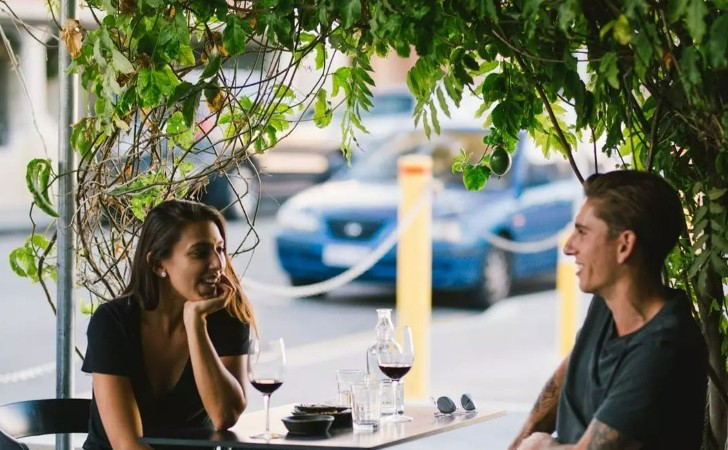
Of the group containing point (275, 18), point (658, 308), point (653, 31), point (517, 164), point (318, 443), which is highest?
point (517, 164)

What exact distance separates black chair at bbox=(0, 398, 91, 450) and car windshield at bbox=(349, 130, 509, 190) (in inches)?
279

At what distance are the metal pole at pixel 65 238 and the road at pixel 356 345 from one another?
2.84 metres

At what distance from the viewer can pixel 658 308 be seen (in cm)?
275

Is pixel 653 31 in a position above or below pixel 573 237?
above

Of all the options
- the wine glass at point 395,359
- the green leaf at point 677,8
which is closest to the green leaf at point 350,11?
the green leaf at point 677,8

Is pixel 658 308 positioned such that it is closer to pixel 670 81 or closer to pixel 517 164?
pixel 670 81

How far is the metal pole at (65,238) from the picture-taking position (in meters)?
3.90

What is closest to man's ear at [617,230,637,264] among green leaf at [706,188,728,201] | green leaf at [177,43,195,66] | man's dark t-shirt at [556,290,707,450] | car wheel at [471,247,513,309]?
man's dark t-shirt at [556,290,707,450]

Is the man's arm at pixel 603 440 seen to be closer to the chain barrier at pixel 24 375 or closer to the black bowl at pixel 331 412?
the black bowl at pixel 331 412

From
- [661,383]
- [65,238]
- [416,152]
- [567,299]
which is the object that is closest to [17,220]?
[416,152]

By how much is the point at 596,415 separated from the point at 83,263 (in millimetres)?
1983

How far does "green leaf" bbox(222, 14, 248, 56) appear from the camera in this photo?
3123 millimetres

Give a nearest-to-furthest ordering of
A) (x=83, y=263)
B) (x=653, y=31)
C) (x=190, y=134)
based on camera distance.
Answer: (x=653, y=31) → (x=190, y=134) → (x=83, y=263)

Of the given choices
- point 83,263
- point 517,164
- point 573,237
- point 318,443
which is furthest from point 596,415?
point 517,164
